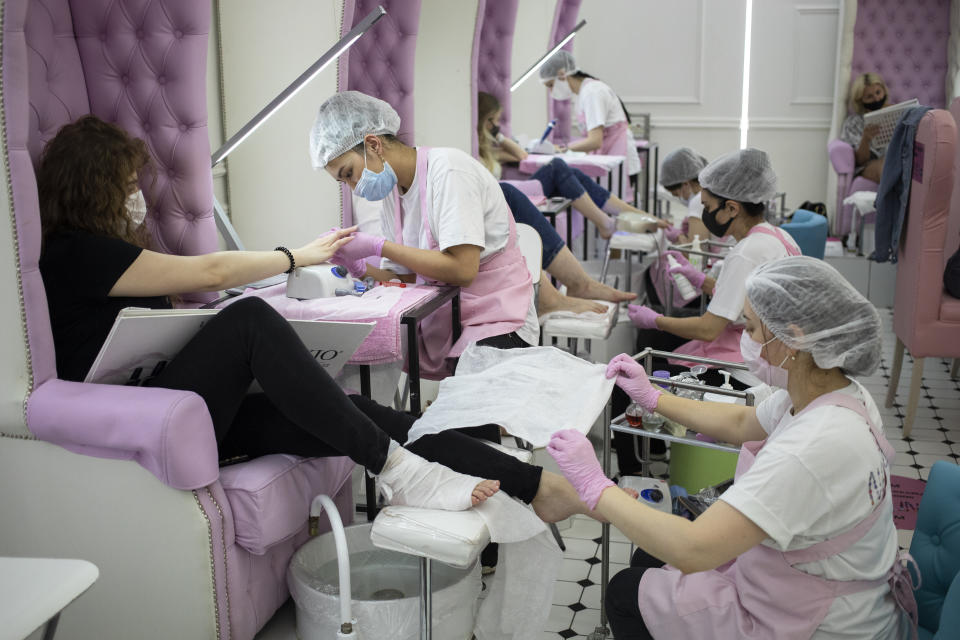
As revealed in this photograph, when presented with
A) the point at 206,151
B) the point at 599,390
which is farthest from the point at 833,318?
the point at 206,151

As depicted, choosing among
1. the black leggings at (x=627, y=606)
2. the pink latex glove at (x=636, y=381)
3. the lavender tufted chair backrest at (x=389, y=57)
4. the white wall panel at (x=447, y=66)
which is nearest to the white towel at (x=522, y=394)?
the pink latex glove at (x=636, y=381)

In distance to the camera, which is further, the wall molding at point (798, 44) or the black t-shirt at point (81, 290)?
the wall molding at point (798, 44)

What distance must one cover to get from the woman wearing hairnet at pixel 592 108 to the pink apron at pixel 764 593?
13.7 ft

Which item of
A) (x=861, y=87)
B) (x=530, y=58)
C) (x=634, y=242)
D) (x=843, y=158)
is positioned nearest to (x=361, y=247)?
(x=634, y=242)

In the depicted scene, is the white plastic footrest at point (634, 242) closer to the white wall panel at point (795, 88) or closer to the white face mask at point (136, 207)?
the white face mask at point (136, 207)

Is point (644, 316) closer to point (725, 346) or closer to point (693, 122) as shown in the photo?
point (725, 346)

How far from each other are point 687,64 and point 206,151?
5782 mm

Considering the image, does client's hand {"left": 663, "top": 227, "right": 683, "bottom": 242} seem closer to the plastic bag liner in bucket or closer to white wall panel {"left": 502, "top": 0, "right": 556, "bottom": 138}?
white wall panel {"left": 502, "top": 0, "right": 556, "bottom": 138}

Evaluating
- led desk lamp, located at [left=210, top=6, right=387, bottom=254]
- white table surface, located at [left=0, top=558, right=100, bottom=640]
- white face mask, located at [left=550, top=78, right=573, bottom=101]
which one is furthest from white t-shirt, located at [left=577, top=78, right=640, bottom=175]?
white table surface, located at [left=0, top=558, right=100, bottom=640]

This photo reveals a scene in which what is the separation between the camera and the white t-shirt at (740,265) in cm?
266

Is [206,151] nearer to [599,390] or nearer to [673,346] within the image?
[599,390]

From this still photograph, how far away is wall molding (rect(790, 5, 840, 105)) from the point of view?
7.12m

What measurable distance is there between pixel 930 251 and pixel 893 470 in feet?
2.80

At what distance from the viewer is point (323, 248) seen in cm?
247
